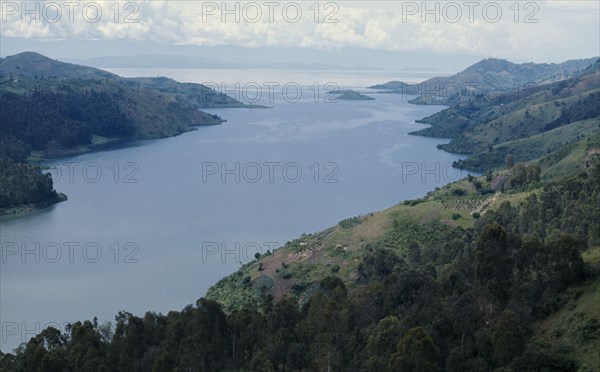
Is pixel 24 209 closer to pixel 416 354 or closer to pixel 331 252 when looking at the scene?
pixel 331 252

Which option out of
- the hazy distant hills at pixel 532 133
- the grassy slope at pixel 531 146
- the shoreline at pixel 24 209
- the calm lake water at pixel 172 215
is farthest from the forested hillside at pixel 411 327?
the hazy distant hills at pixel 532 133

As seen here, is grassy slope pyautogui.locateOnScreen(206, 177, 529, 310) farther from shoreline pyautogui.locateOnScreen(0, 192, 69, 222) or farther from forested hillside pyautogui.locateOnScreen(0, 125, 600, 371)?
shoreline pyautogui.locateOnScreen(0, 192, 69, 222)

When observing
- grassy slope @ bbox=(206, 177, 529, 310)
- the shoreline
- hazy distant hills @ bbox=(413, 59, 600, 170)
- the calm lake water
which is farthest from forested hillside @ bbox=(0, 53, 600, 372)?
hazy distant hills @ bbox=(413, 59, 600, 170)

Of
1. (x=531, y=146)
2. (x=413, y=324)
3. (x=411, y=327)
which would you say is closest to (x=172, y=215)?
(x=413, y=324)

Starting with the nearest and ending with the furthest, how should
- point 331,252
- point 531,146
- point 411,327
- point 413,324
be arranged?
point 411,327
point 413,324
point 331,252
point 531,146

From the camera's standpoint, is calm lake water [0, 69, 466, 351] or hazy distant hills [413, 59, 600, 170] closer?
calm lake water [0, 69, 466, 351]

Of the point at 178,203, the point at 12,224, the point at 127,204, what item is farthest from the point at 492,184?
the point at 12,224

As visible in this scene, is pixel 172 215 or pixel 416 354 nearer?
pixel 416 354

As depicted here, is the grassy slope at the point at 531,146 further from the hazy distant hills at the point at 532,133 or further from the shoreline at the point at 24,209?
the shoreline at the point at 24,209

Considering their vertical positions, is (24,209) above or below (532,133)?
below
